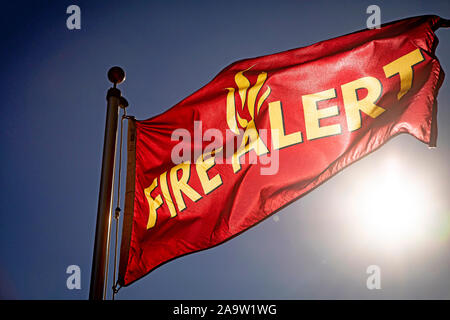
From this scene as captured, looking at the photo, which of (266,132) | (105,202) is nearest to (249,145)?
(266,132)

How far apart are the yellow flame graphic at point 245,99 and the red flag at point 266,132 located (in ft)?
0.04

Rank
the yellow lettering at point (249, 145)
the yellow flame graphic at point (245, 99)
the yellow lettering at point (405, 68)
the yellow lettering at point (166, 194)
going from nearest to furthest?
the yellow lettering at point (405, 68)
the yellow lettering at point (249, 145)
the yellow lettering at point (166, 194)
the yellow flame graphic at point (245, 99)

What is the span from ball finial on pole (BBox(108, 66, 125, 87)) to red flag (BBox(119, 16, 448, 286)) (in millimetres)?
577

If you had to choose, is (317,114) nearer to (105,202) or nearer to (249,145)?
(249,145)

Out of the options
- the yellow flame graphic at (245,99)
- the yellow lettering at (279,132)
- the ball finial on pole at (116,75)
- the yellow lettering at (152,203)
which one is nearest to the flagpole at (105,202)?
the ball finial on pole at (116,75)

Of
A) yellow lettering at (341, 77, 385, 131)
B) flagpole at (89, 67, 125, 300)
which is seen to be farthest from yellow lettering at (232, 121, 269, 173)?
flagpole at (89, 67, 125, 300)

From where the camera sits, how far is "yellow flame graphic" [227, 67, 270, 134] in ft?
15.1

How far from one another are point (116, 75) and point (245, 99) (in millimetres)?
1580

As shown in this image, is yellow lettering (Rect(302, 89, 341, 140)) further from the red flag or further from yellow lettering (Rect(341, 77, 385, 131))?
yellow lettering (Rect(341, 77, 385, 131))

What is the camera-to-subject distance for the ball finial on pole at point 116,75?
457cm

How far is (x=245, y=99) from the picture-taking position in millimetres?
4695

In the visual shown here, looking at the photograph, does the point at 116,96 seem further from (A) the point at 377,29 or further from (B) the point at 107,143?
(A) the point at 377,29

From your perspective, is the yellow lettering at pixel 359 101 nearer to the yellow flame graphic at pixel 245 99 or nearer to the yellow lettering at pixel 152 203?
the yellow flame graphic at pixel 245 99
